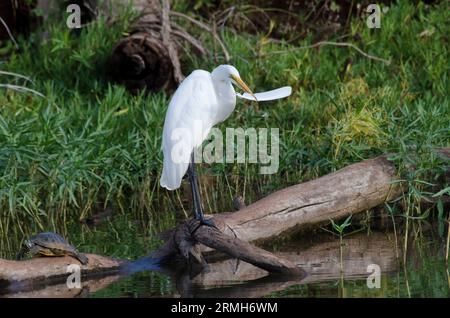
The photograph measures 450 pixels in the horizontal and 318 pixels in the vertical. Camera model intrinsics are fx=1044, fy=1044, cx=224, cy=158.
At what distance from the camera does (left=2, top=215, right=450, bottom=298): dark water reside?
6.95 metres

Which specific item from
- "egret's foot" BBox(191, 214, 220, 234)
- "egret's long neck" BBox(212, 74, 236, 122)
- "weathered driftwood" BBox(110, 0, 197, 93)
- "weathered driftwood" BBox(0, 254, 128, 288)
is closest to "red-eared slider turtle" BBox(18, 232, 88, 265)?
"weathered driftwood" BBox(0, 254, 128, 288)

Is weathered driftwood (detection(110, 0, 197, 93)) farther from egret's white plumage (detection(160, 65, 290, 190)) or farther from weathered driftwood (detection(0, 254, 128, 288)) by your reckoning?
weathered driftwood (detection(0, 254, 128, 288))

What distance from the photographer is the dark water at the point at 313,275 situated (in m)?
6.95

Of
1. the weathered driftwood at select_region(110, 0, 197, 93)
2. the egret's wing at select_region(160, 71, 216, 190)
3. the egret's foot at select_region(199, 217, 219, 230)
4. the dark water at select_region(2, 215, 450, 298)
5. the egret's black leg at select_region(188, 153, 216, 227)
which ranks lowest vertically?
the dark water at select_region(2, 215, 450, 298)

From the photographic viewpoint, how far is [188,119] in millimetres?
8055

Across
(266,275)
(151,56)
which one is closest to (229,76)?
(266,275)

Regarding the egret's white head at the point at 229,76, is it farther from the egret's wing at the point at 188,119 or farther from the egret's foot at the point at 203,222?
the egret's foot at the point at 203,222

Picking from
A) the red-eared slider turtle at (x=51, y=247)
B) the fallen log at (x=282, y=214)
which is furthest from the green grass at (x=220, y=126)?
the red-eared slider turtle at (x=51, y=247)

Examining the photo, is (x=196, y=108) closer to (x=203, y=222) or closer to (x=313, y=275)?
(x=203, y=222)

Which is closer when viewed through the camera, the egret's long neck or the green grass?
the egret's long neck

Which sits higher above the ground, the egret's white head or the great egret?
the egret's white head

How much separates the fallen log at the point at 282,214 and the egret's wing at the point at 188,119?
546mm

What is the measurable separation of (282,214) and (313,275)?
88cm
